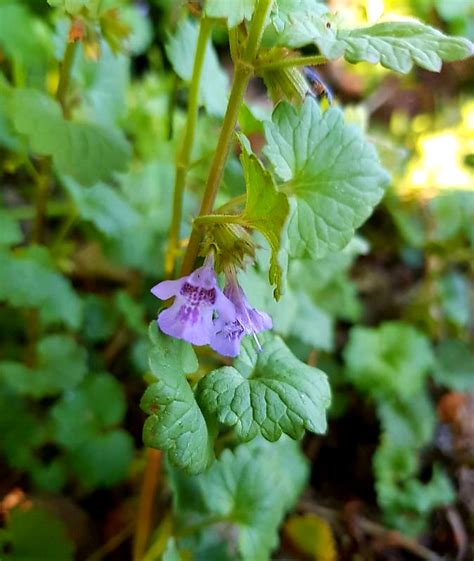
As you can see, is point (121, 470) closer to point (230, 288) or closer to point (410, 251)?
point (230, 288)

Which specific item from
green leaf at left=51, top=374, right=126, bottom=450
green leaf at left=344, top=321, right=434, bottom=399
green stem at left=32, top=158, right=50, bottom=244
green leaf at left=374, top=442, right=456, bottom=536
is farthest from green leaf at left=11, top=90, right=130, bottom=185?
green leaf at left=374, top=442, right=456, bottom=536

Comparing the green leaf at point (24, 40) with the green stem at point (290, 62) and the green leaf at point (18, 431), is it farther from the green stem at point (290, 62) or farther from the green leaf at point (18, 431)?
the green stem at point (290, 62)

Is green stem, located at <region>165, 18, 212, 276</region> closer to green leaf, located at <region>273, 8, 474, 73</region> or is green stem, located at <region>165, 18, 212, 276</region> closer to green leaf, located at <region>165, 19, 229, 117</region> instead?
green leaf, located at <region>165, 19, 229, 117</region>

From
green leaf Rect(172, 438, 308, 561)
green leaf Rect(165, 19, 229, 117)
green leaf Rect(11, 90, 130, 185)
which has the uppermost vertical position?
green leaf Rect(165, 19, 229, 117)

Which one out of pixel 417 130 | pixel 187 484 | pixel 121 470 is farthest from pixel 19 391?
pixel 417 130

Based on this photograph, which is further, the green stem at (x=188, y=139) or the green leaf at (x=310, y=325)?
the green leaf at (x=310, y=325)

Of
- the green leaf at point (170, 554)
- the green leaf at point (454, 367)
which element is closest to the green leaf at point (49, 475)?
the green leaf at point (170, 554)
